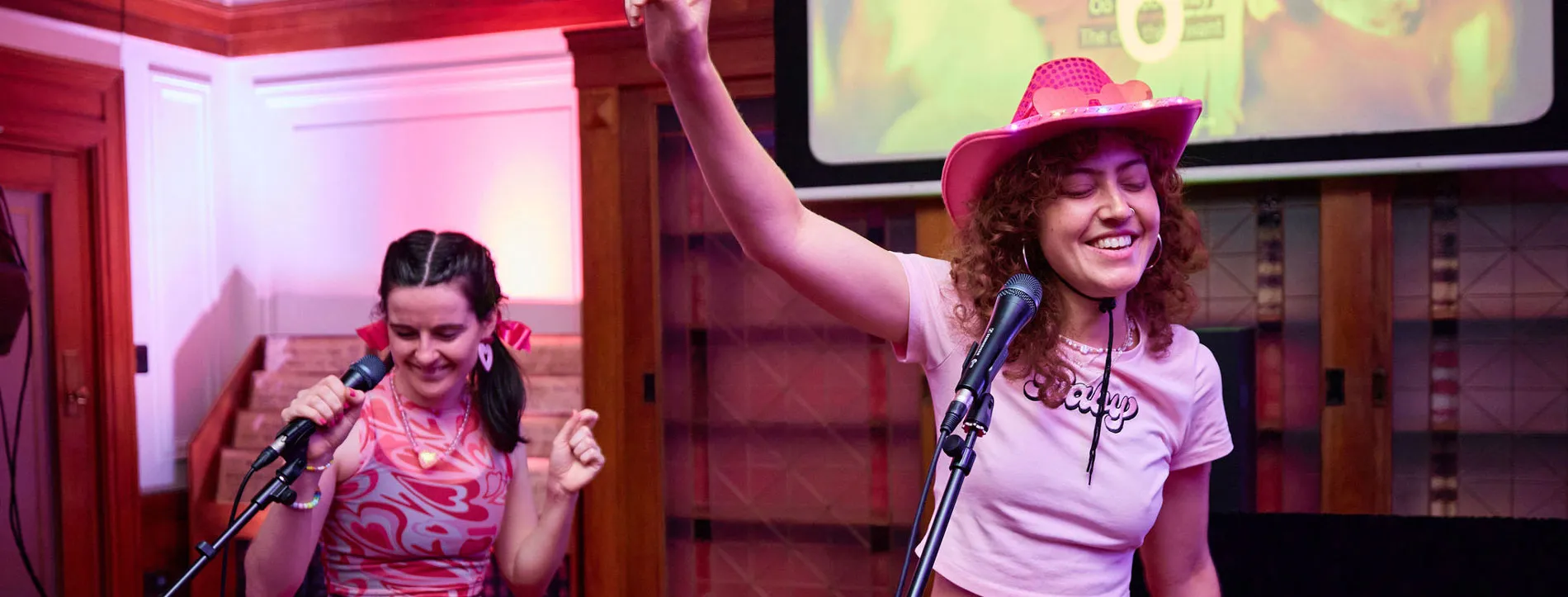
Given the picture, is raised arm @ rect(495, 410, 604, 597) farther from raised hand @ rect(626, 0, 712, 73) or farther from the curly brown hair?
raised hand @ rect(626, 0, 712, 73)

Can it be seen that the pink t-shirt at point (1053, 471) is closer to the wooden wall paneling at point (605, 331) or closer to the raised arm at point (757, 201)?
the raised arm at point (757, 201)

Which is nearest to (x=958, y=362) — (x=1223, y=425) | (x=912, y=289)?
(x=912, y=289)

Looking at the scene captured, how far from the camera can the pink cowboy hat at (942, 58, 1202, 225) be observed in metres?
1.05

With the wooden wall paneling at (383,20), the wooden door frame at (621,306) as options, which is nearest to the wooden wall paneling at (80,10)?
the wooden wall paneling at (383,20)

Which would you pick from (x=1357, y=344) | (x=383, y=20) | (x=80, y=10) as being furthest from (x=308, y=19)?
(x=1357, y=344)

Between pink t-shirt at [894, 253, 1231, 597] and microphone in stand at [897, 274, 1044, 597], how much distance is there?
16cm

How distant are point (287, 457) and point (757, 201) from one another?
0.63 meters

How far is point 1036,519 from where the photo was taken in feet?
3.50

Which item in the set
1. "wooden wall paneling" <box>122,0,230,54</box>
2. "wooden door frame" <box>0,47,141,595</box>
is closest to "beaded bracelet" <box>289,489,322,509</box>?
"wooden door frame" <box>0,47,141,595</box>

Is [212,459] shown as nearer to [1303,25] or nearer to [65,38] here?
[65,38]

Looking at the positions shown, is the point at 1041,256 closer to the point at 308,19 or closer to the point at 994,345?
the point at 994,345

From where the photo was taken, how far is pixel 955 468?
0.87m

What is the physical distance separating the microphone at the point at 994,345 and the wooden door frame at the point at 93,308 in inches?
149

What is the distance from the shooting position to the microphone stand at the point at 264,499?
107cm
